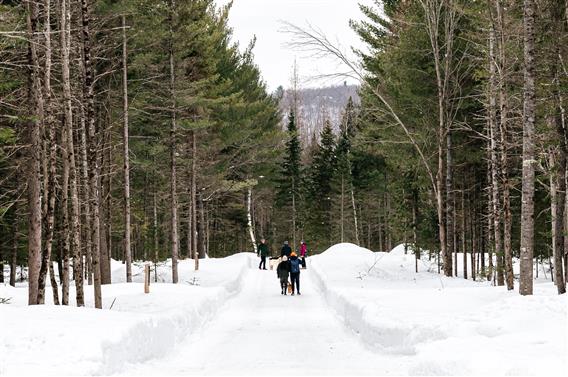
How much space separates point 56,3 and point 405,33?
45.6ft

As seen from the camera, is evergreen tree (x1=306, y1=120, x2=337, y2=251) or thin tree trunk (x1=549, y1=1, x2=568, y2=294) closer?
thin tree trunk (x1=549, y1=1, x2=568, y2=294)

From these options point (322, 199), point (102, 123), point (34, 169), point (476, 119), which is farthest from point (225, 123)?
point (322, 199)

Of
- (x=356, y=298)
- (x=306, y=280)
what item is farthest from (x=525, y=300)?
(x=306, y=280)

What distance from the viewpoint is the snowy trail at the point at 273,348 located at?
28.9 ft

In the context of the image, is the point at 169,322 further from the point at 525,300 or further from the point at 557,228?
the point at 557,228

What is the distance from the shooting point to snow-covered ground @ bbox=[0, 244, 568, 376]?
7191 millimetres

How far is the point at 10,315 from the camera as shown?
29.5ft

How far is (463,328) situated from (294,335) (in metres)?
4.24

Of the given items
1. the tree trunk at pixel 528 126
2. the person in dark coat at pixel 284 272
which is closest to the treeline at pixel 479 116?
the tree trunk at pixel 528 126

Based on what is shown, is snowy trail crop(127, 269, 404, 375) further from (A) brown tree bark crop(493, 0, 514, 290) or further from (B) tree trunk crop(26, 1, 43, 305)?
(A) brown tree bark crop(493, 0, 514, 290)

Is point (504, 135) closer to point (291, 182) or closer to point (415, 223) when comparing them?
point (415, 223)

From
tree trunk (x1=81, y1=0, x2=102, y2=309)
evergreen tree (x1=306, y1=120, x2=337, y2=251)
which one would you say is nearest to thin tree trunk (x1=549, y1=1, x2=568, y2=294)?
tree trunk (x1=81, y1=0, x2=102, y2=309)

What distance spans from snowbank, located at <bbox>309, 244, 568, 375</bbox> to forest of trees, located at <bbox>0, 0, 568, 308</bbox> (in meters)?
1.96

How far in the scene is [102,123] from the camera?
2039cm
